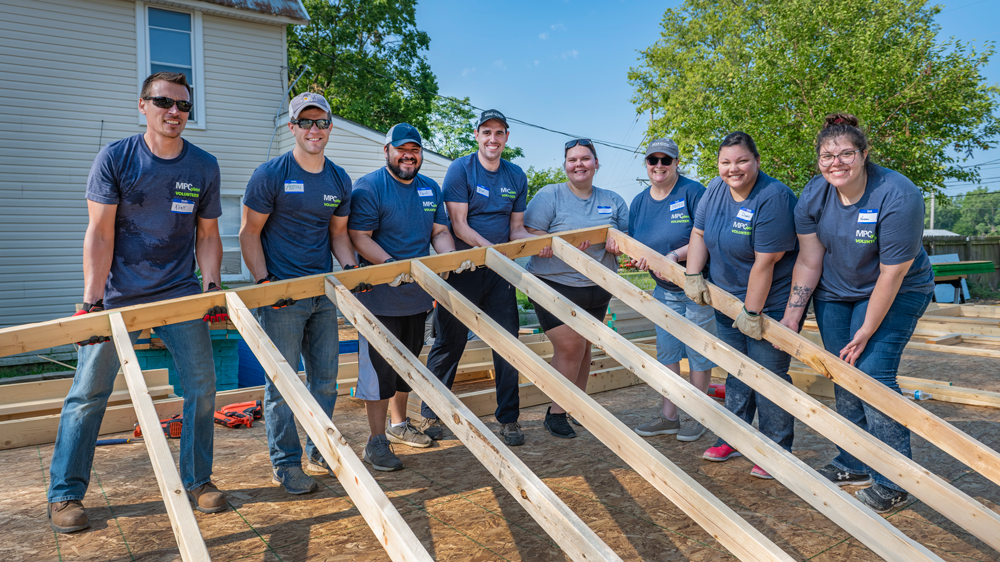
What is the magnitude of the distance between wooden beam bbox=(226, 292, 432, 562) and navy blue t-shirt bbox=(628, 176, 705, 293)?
2.74 meters

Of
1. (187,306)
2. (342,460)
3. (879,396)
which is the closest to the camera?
(342,460)

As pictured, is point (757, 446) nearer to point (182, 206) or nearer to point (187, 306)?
point (187, 306)

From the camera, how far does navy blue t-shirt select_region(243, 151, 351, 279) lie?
130 inches

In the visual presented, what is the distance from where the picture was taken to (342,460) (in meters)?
1.93

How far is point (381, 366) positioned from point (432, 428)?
36.7 inches

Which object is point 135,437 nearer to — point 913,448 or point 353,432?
point 353,432

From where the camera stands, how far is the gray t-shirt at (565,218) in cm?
428

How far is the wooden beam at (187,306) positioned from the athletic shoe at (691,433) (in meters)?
1.79

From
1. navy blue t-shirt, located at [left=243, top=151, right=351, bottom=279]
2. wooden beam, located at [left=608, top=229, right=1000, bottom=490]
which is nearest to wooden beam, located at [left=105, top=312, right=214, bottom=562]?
navy blue t-shirt, located at [left=243, top=151, right=351, bottom=279]

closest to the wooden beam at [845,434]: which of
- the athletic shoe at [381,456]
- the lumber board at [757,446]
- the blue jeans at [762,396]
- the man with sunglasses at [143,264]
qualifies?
the lumber board at [757,446]

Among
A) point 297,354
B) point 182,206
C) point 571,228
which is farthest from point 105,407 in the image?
point 571,228

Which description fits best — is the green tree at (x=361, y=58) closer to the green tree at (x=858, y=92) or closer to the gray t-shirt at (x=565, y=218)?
the green tree at (x=858, y=92)

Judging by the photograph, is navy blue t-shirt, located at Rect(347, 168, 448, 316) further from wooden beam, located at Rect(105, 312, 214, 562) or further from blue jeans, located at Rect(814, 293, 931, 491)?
blue jeans, located at Rect(814, 293, 931, 491)

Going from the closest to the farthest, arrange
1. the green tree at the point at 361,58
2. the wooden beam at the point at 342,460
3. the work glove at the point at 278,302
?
the wooden beam at the point at 342,460, the work glove at the point at 278,302, the green tree at the point at 361,58
